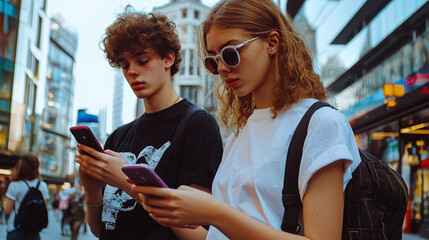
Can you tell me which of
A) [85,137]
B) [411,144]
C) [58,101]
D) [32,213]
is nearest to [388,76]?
[411,144]

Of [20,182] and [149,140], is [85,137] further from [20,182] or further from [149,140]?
[20,182]

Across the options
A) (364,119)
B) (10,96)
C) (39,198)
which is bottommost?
(39,198)

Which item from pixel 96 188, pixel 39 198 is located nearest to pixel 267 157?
pixel 96 188

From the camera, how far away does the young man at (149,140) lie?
2.20 m

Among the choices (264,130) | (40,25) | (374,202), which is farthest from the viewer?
(40,25)

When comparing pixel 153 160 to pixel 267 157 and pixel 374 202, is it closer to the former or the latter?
pixel 267 157

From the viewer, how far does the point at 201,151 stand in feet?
7.31

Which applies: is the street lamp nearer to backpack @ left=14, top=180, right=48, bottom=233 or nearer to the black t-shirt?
backpack @ left=14, top=180, right=48, bottom=233

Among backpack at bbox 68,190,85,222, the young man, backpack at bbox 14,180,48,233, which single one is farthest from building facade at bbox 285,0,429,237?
backpack at bbox 68,190,85,222

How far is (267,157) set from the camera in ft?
4.93

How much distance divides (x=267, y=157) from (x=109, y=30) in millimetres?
1509

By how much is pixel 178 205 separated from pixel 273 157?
0.38 m

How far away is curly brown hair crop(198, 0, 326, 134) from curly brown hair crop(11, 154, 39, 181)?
5330mm

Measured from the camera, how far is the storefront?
12.4 m
